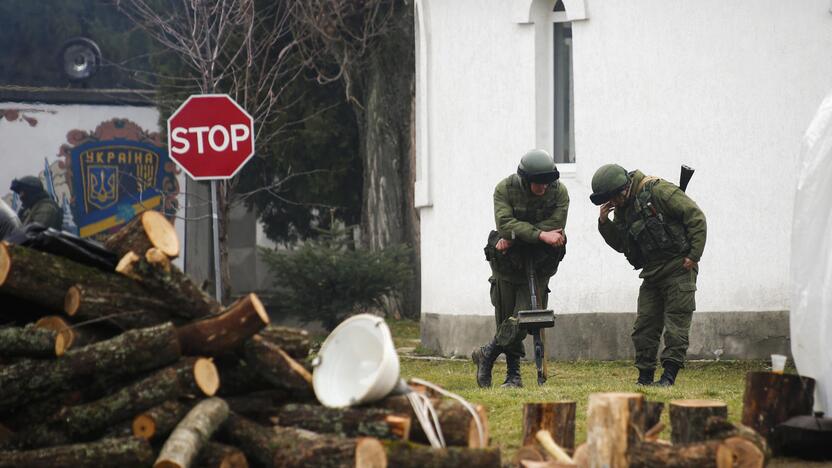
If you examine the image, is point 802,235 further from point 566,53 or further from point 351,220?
point 351,220

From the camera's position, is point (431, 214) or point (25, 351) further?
point (431, 214)

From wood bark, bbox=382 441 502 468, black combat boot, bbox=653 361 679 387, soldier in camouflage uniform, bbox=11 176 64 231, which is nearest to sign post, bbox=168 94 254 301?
black combat boot, bbox=653 361 679 387

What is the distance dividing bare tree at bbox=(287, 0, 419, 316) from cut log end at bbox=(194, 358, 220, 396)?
15.0 metres

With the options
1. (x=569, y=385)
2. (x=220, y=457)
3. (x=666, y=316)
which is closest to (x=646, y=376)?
(x=666, y=316)

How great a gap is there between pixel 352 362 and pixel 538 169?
4983 mm

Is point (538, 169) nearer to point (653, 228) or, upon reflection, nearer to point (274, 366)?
point (653, 228)

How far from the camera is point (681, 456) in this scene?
23.1 feet

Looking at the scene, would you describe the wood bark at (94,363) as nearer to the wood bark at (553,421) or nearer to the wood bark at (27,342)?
the wood bark at (27,342)

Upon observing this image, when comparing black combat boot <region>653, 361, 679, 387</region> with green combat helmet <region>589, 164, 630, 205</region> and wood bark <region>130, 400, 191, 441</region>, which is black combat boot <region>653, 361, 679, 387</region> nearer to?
green combat helmet <region>589, 164, 630, 205</region>

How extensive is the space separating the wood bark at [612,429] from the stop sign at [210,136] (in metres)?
5.73

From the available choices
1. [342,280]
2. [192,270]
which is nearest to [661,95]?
[342,280]

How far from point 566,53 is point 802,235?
310 inches

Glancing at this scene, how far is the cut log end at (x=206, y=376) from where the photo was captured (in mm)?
7375

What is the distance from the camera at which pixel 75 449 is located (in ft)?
23.2
